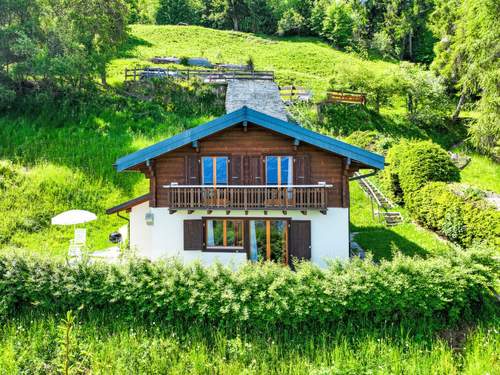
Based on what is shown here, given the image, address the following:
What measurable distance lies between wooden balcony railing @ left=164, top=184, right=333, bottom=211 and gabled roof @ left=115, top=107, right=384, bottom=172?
1307 millimetres

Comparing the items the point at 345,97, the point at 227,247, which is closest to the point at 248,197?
the point at 227,247

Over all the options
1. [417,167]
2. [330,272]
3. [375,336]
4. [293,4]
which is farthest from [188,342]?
[293,4]

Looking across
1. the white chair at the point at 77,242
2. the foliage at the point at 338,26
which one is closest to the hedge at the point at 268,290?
the white chair at the point at 77,242

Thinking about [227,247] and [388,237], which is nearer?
[227,247]

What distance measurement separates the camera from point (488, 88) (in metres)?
23.8

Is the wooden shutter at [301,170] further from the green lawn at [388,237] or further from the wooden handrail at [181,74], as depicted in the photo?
the wooden handrail at [181,74]

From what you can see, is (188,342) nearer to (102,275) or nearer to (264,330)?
(264,330)

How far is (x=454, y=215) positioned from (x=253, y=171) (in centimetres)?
857

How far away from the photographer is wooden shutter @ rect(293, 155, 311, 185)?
44.4 ft

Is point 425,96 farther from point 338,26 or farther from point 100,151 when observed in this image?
point 338,26

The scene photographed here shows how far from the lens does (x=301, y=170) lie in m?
13.6

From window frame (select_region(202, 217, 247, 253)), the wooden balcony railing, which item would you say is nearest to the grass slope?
the wooden balcony railing

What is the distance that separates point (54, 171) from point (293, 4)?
59637mm

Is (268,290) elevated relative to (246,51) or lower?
lower
